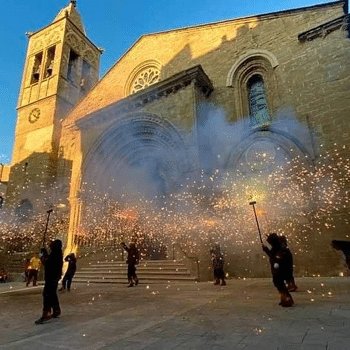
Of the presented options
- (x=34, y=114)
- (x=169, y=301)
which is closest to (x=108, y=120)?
(x=34, y=114)

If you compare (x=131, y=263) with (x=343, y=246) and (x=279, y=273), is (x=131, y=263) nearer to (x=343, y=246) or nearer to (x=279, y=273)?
(x=279, y=273)

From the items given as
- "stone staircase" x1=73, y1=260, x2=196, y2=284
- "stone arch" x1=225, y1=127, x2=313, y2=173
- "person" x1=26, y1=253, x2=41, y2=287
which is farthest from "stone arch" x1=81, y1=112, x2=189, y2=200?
"person" x1=26, y1=253, x2=41, y2=287

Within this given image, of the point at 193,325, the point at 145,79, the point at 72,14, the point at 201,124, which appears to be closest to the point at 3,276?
Result: the point at 201,124

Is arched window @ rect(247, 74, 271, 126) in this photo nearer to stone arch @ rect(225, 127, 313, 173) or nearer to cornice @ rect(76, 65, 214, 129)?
stone arch @ rect(225, 127, 313, 173)

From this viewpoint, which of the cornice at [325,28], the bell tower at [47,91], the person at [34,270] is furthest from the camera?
the bell tower at [47,91]

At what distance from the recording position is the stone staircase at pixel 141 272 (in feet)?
28.5

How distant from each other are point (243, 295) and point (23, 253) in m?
12.7

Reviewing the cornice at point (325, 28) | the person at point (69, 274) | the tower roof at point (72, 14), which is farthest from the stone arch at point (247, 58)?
the tower roof at point (72, 14)

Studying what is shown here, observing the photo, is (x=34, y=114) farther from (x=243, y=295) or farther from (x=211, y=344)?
(x=211, y=344)

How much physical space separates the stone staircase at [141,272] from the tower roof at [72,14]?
18020 mm

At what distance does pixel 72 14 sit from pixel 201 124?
16245 millimetres

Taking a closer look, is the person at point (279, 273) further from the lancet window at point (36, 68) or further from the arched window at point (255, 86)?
the lancet window at point (36, 68)

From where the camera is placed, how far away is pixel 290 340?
2510 millimetres

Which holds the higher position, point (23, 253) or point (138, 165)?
point (138, 165)
